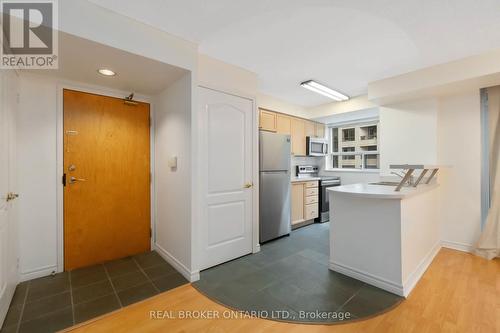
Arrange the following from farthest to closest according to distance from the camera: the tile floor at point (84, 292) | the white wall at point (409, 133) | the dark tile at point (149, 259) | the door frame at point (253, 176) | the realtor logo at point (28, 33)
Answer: the white wall at point (409, 133) → the dark tile at point (149, 259) → the door frame at point (253, 176) → the tile floor at point (84, 292) → the realtor logo at point (28, 33)

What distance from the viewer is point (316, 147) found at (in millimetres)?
4891

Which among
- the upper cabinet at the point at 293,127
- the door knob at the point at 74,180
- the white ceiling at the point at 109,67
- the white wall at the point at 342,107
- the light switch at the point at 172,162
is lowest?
the door knob at the point at 74,180

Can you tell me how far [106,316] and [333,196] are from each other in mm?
2410

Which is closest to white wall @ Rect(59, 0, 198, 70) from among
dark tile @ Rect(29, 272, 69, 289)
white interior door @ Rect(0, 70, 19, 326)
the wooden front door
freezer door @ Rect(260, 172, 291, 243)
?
white interior door @ Rect(0, 70, 19, 326)

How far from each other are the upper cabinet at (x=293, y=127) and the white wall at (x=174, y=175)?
1.55 m

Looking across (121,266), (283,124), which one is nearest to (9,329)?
(121,266)

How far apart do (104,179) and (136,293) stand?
1427 mm

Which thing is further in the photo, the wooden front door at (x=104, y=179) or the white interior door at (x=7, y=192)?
the wooden front door at (x=104, y=179)

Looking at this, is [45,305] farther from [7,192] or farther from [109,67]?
[109,67]

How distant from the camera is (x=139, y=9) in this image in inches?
70.9

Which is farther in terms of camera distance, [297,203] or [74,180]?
[297,203]

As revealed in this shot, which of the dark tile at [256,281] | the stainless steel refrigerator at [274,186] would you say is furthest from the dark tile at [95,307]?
the stainless steel refrigerator at [274,186]

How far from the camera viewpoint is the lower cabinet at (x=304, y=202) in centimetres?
406

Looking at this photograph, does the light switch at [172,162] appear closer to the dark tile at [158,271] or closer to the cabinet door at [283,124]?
the dark tile at [158,271]
